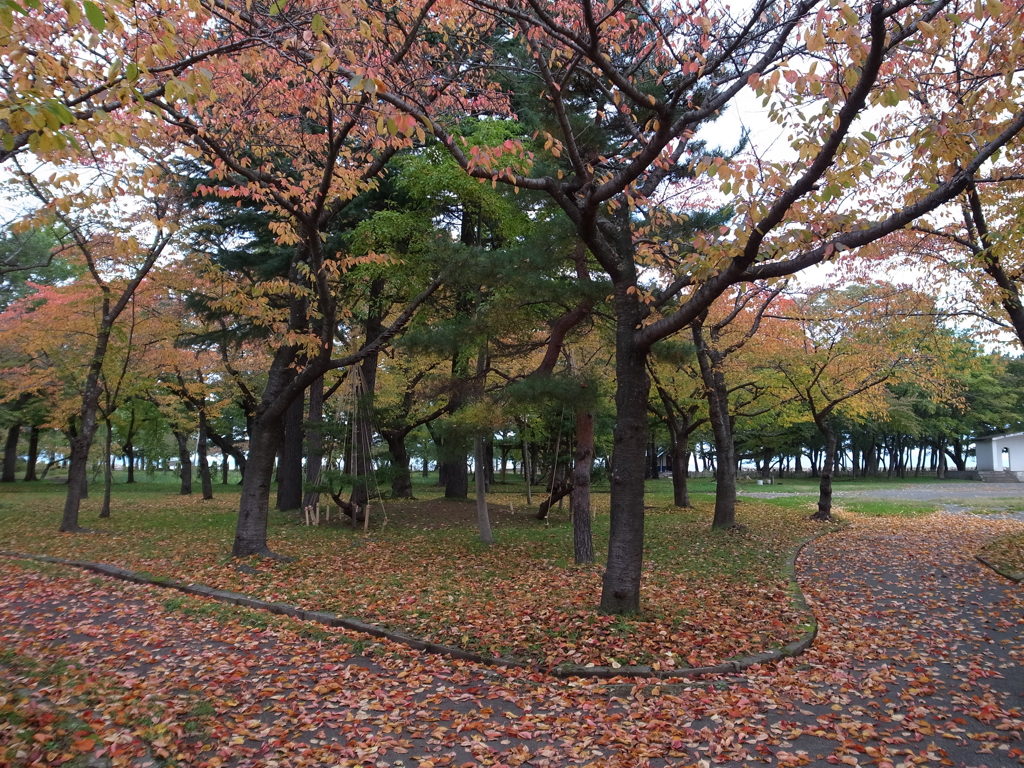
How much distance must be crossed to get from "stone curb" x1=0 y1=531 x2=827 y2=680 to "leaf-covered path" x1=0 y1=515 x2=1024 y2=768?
143mm

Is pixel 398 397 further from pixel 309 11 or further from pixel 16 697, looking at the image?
pixel 16 697

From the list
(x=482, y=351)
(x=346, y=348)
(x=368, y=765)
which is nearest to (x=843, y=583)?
(x=482, y=351)

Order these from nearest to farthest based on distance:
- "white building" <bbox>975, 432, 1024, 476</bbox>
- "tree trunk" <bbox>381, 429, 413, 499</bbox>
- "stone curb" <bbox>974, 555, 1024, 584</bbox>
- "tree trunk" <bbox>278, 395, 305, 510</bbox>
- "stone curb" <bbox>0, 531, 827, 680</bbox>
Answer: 1. "stone curb" <bbox>0, 531, 827, 680</bbox>
2. "stone curb" <bbox>974, 555, 1024, 584</bbox>
3. "tree trunk" <bbox>278, 395, 305, 510</bbox>
4. "tree trunk" <bbox>381, 429, 413, 499</bbox>
5. "white building" <bbox>975, 432, 1024, 476</bbox>

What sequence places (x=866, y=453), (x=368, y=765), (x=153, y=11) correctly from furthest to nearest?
(x=866, y=453)
(x=153, y=11)
(x=368, y=765)

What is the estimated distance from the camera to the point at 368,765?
349 centimetres

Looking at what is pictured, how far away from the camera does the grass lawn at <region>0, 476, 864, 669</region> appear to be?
571 cm

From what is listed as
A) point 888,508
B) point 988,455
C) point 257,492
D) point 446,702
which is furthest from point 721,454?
point 988,455

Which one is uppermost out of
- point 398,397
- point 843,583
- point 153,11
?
point 153,11

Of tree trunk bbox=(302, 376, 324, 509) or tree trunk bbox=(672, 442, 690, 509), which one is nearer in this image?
tree trunk bbox=(302, 376, 324, 509)

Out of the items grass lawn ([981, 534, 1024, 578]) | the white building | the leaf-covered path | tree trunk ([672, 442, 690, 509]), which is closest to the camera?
the leaf-covered path

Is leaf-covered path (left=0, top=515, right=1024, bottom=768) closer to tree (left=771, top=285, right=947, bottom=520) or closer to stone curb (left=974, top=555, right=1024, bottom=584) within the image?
stone curb (left=974, top=555, right=1024, bottom=584)

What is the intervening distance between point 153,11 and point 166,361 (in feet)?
44.5

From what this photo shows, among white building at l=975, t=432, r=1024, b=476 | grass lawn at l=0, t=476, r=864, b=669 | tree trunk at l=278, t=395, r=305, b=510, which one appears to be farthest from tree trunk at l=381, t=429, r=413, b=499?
white building at l=975, t=432, r=1024, b=476

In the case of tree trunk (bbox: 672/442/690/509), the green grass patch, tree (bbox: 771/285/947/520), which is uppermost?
tree (bbox: 771/285/947/520)
